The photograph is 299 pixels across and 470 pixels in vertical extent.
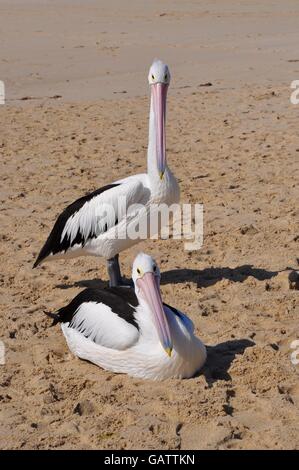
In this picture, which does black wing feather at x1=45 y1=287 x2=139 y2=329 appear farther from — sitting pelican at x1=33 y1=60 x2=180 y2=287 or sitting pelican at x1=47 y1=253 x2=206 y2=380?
sitting pelican at x1=33 y1=60 x2=180 y2=287

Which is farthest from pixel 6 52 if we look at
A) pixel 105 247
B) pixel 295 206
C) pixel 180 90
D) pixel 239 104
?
pixel 105 247

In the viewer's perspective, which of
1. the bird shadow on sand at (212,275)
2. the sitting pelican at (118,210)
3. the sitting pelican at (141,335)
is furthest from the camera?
the bird shadow on sand at (212,275)

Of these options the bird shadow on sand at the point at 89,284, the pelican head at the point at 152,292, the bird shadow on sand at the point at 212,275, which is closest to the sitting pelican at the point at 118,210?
the bird shadow on sand at the point at 89,284

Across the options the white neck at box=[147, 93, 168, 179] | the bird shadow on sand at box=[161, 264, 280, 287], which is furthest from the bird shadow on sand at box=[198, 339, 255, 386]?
the white neck at box=[147, 93, 168, 179]

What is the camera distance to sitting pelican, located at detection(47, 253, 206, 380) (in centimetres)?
380

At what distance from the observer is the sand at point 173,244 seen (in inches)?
143

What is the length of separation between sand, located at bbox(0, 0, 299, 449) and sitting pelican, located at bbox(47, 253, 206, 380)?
8 centimetres

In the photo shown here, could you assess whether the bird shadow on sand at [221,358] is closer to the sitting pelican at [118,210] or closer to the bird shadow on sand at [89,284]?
the sitting pelican at [118,210]

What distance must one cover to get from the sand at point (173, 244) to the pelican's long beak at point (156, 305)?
27 cm

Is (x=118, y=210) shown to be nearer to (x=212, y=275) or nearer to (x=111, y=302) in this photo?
(x=212, y=275)

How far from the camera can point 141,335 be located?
3875mm

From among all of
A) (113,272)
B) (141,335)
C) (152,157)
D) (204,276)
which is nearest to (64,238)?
(113,272)
